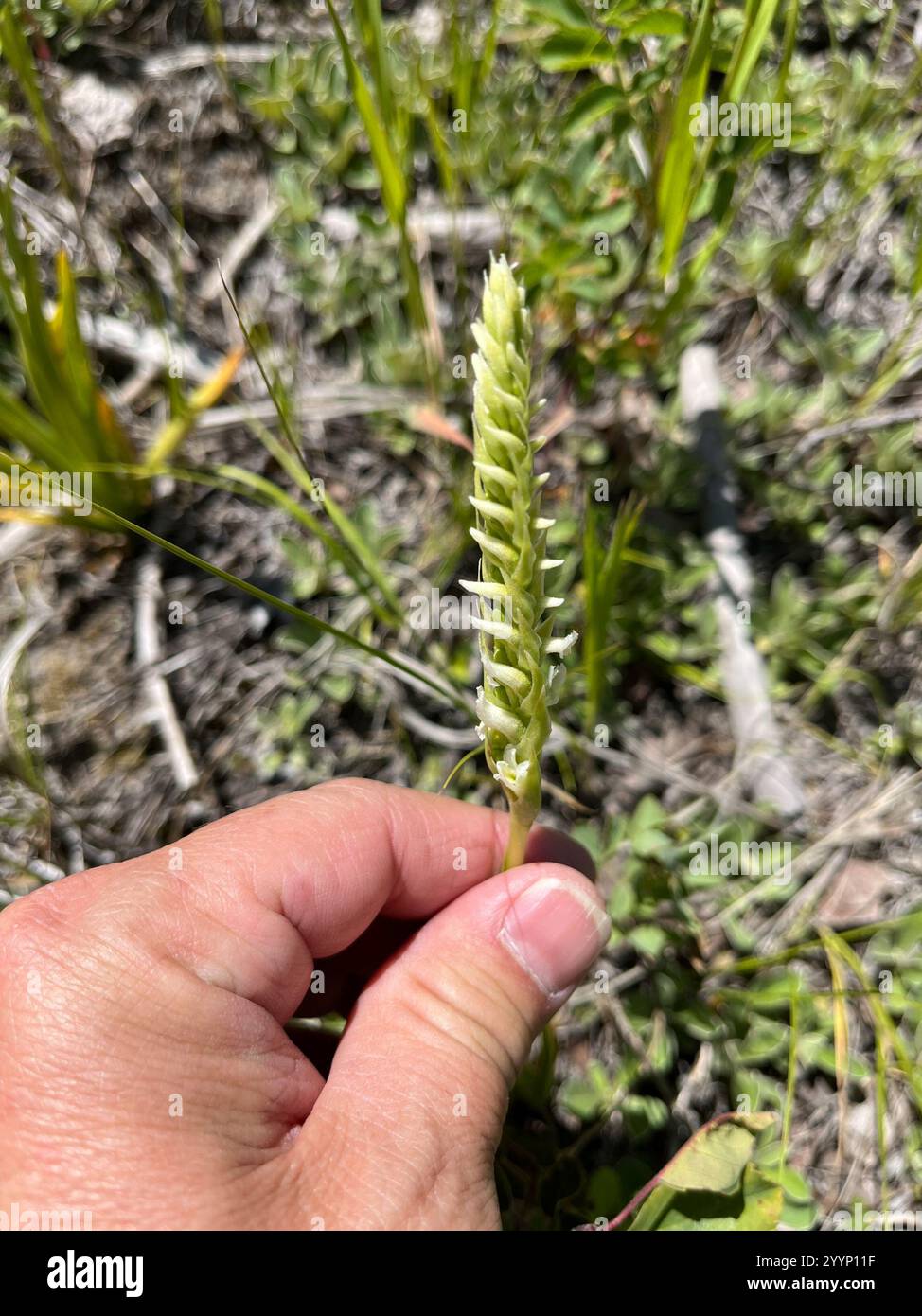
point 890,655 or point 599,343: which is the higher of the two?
point 599,343

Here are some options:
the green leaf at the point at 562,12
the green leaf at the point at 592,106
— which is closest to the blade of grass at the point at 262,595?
the green leaf at the point at 592,106

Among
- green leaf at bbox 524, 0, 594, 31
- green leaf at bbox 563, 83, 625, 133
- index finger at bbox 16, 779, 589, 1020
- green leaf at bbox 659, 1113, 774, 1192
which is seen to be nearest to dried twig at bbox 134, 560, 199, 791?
index finger at bbox 16, 779, 589, 1020

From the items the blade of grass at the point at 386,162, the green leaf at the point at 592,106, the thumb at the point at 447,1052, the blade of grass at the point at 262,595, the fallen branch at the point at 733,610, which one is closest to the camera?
the blade of grass at the point at 262,595

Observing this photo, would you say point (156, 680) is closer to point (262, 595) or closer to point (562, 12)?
point (262, 595)

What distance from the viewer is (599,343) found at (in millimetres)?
2625

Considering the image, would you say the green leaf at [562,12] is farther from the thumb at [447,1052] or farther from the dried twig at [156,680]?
the thumb at [447,1052]

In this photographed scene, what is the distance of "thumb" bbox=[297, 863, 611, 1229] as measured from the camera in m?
1.41

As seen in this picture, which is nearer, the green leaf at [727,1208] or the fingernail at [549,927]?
the fingernail at [549,927]

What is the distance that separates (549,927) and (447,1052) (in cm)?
30

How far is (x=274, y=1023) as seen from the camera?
5.32 feet

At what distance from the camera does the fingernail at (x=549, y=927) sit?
1677mm
